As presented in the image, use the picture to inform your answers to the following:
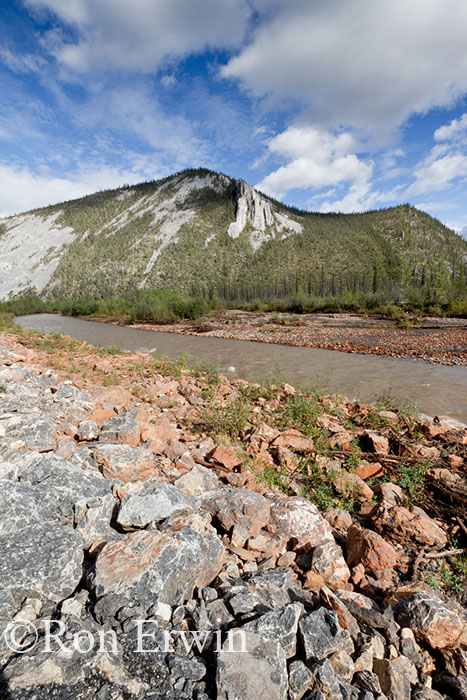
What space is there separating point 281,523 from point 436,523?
5.67ft

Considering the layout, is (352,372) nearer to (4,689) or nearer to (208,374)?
(208,374)

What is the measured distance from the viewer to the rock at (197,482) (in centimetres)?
311

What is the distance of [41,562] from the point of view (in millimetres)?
1896

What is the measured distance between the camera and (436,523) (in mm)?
3203

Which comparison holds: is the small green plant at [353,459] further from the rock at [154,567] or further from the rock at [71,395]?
Answer: the rock at [71,395]

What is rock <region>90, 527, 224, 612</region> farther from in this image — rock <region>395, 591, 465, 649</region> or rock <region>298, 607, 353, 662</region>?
rock <region>395, 591, 465, 649</region>

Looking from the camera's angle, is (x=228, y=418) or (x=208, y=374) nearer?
(x=228, y=418)

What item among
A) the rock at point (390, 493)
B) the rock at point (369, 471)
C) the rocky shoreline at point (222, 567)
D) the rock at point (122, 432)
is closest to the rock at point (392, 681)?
the rocky shoreline at point (222, 567)

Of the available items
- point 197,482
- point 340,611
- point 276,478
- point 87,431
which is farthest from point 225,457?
point 340,611

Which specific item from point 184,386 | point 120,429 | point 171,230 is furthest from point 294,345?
point 171,230

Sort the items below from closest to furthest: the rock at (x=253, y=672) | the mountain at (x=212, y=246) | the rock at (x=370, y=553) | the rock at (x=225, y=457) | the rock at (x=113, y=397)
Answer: the rock at (x=253, y=672) → the rock at (x=370, y=553) → the rock at (x=225, y=457) → the rock at (x=113, y=397) → the mountain at (x=212, y=246)

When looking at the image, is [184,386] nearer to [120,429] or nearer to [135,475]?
[120,429]

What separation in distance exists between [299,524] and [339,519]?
567 millimetres

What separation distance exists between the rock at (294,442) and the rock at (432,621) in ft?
8.38
